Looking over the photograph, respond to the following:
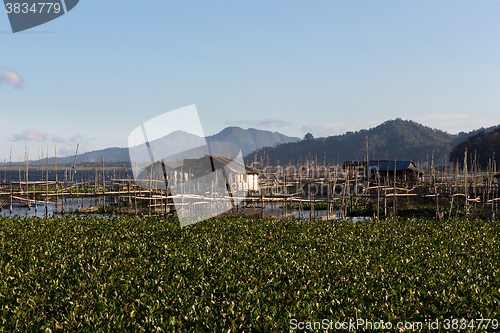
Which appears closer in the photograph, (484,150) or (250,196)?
(250,196)

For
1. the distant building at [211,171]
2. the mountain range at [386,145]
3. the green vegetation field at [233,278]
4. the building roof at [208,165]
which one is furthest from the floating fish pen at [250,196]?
the mountain range at [386,145]

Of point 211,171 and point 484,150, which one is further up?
point 484,150

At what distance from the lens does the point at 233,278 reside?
8.45 meters

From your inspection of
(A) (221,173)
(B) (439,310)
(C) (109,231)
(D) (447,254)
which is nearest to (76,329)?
(B) (439,310)

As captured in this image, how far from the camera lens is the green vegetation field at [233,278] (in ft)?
21.1

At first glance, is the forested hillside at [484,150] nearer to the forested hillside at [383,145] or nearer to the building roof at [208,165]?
the forested hillside at [383,145]

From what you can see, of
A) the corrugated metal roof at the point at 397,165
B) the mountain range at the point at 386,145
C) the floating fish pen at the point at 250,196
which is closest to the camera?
the floating fish pen at the point at 250,196

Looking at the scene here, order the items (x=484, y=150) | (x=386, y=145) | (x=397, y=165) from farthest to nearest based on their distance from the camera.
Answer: (x=386, y=145)
(x=484, y=150)
(x=397, y=165)

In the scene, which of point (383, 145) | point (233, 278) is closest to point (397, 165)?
point (233, 278)

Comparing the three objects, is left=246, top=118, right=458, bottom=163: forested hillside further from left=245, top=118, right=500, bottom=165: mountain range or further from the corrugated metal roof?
the corrugated metal roof

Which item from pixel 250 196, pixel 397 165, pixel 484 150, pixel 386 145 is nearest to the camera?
pixel 250 196

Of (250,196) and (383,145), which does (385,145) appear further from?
(250,196)

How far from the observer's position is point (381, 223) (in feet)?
54.3

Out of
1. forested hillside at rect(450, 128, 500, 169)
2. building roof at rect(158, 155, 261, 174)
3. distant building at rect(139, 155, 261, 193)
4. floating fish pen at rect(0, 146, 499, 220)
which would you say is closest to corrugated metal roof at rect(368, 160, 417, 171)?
floating fish pen at rect(0, 146, 499, 220)
